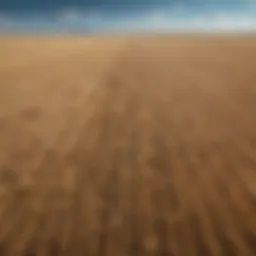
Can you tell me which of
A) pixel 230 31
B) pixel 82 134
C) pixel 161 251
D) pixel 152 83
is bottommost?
pixel 161 251

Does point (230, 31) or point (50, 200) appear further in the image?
point (230, 31)

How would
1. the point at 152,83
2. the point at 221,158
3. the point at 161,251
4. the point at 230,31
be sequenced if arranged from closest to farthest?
1. the point at 161,251
2. the point at 221,158
3. the point at 152,83
4. the point at 230,31

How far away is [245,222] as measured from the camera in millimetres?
328

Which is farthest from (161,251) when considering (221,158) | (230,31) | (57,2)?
(57,2)

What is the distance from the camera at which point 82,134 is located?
492mm

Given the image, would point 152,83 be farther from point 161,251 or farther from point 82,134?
point 161,251

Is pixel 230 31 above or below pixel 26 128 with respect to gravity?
above

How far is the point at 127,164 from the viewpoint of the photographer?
0.42 meters

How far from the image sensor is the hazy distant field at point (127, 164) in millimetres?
313

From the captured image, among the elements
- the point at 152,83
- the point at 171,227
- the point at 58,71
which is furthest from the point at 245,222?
the point at 58,71

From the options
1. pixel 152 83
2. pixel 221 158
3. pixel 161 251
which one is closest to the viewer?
pixel 161 251

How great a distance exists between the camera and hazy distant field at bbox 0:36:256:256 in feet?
1.03

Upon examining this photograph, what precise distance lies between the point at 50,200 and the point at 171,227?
10 cm

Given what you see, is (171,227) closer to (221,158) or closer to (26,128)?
(221,158)
